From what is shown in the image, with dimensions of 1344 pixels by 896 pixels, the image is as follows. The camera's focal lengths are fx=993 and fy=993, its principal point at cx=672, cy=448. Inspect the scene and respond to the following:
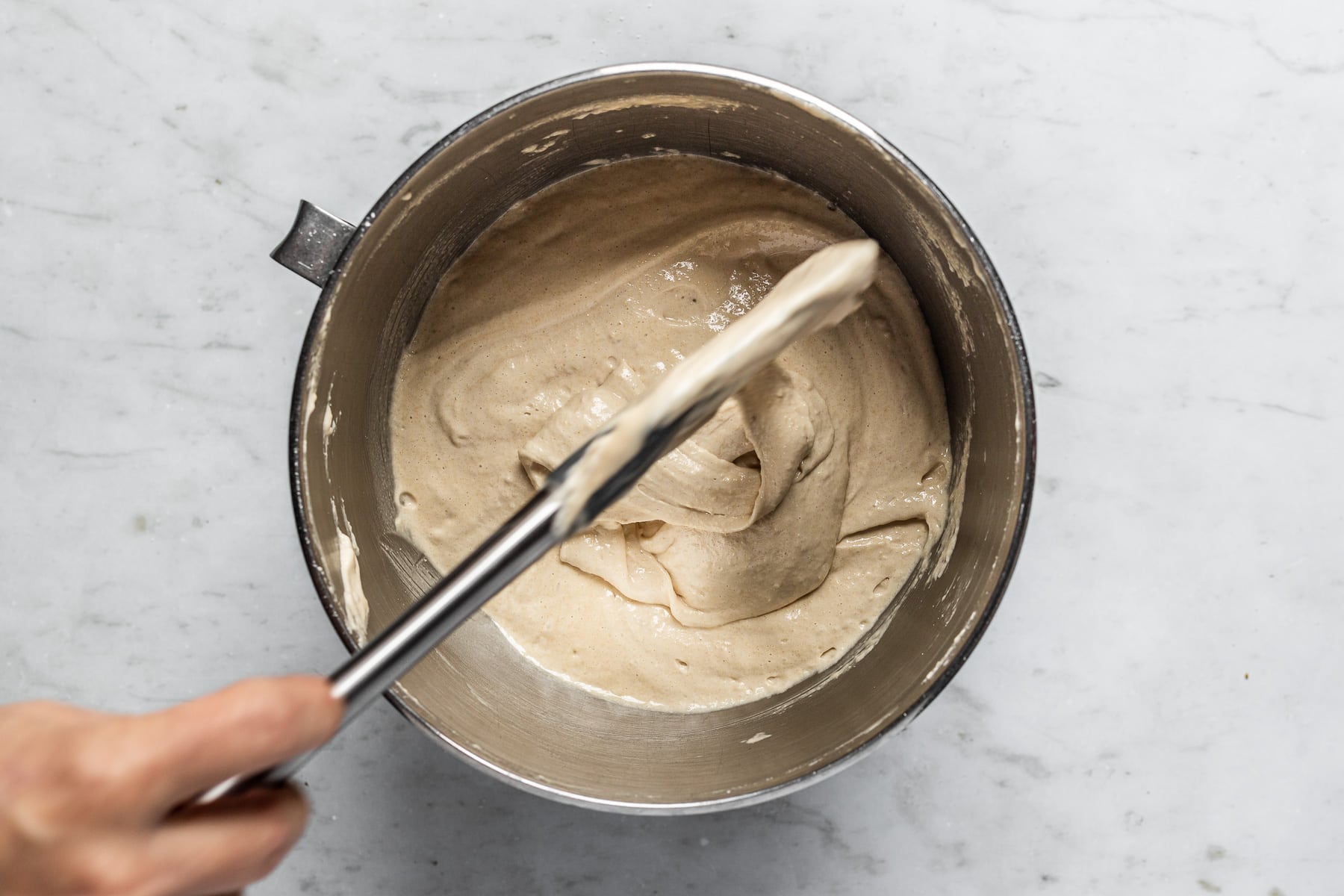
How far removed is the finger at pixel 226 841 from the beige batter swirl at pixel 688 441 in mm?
514

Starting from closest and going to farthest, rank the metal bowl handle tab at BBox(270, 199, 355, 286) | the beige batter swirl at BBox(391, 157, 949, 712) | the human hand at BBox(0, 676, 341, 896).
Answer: the human hand at BBox(0, 676, 341, 896) < the metal bowl handle tab at BBox(270, 199, 355, 286) < the beige batter swirl at BBox(391, 157, 949, 712)

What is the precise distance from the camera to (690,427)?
1021 millimetres

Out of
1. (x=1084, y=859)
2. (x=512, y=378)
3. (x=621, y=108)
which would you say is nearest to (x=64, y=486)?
(x=512, y=378)

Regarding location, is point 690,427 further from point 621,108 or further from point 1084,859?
point 1084,859

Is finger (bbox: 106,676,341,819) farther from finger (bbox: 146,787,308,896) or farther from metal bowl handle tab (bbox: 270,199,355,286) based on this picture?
metal bowl handle tab (bbox: 270,199,355,286)

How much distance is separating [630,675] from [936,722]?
430 mm

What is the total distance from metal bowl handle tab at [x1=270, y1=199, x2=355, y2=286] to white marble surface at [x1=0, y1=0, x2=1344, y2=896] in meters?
0.33

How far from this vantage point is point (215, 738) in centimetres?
73

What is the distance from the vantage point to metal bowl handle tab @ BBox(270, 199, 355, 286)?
1039 millimetres

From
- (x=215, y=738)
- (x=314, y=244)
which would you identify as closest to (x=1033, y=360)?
(x=314, y=244)

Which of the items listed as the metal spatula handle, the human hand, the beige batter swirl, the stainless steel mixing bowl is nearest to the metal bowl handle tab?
the stainless steel mixing bowl

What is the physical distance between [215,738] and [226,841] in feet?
0.35

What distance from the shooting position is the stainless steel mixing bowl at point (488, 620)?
1053mm

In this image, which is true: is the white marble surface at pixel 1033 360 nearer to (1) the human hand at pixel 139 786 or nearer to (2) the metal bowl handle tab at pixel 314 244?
(2) the metal bowl handle tab at pixel 314 244
